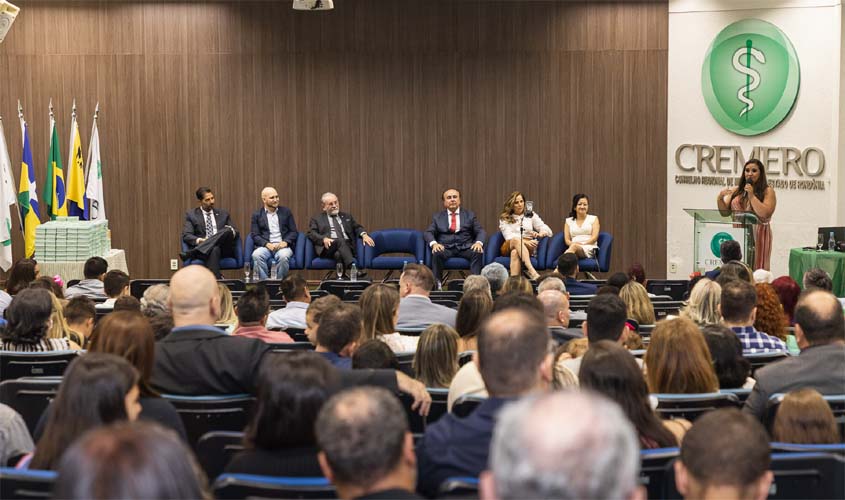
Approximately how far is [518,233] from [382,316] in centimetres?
673

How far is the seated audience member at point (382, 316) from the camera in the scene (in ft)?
19.2

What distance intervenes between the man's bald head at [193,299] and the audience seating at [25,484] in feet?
5.08

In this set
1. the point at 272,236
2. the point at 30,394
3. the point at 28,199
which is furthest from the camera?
the point at 28,199

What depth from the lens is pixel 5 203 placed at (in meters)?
12.8

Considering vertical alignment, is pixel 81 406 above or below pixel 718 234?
below

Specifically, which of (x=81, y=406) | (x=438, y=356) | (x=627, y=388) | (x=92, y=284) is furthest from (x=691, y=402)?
(x=92, y=284)

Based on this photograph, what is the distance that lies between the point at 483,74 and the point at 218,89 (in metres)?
3.39

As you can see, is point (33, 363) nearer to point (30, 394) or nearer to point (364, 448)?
point (30, 394)

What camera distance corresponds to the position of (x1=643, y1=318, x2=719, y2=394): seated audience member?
429 centimetres

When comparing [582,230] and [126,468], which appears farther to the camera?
[582,230]

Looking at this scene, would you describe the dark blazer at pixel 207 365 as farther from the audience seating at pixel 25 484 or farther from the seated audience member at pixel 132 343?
the audience seating at pixel 25 484

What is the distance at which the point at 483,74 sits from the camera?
46.7 feet

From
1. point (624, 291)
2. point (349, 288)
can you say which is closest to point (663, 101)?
point (349, 288)

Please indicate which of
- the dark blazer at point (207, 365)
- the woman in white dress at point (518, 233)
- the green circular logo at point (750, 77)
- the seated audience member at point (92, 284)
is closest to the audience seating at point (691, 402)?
the dark blazer at point (207, 365)
